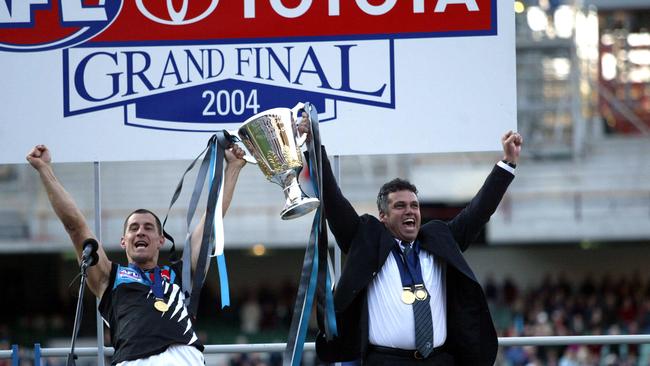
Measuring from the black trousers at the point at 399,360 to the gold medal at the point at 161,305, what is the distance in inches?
Answer: 35.7

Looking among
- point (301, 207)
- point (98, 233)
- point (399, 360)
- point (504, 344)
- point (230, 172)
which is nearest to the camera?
point (301, 207)

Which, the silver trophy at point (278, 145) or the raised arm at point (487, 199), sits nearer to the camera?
the silver trophy at point (278, 145)

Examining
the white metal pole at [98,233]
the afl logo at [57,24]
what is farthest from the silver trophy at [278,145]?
the afl logo at [57,24]

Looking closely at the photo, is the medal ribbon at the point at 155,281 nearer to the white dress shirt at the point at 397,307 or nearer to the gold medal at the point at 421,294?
the white dress shirt at the point at 397,307

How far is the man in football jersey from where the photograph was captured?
18.1 feet

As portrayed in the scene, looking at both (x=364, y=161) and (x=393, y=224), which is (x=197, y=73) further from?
(x=364, y=161)

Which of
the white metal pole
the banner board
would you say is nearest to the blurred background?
the white metal pole

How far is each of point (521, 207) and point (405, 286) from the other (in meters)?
13.7

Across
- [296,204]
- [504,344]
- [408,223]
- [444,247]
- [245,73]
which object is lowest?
[504,344]

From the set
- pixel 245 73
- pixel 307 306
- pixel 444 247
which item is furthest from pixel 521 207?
pixel 307 306

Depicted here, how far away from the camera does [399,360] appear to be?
18.3 feet

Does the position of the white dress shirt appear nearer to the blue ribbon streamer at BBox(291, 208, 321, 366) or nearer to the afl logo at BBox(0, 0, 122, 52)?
the blue ribbon streamer at BBox(291, 208, 321, 366)

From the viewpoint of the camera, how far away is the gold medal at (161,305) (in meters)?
5.57

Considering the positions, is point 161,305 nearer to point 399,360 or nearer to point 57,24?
point 399,360
